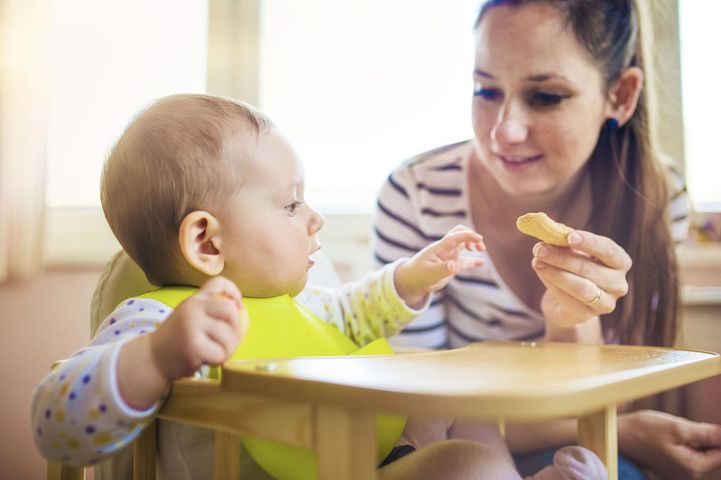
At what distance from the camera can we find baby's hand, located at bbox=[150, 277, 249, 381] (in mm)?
554

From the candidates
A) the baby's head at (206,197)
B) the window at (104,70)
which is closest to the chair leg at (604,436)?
the baby's head at (206,197)

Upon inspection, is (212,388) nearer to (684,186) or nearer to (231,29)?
(684,186)

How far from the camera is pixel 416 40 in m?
1.66

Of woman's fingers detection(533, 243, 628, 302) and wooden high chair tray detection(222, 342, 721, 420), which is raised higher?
woman's fingers detection(533, 243, 628, 302)

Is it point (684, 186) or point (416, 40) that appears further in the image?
point (416, 40)

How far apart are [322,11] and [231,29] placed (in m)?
0.24

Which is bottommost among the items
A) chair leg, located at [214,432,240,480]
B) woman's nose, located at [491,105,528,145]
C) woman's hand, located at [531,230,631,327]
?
chair leg, located at [214,432,240,480]

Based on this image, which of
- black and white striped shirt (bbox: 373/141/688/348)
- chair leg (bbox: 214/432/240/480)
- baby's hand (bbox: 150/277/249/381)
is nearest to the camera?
baby's hand (bbox: 150/277/249/381)

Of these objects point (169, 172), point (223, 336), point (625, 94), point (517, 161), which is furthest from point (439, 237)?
point (223, 336)

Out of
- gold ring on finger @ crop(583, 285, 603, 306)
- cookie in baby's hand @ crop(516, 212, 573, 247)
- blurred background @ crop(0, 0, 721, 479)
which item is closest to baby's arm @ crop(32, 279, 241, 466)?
cookie in baby's hand @ crop(516, 212, 573, 247)

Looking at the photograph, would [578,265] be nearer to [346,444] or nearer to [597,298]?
[597,298]

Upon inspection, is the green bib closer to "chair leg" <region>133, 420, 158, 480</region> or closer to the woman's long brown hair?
"chair leg" <region>133, 420, 158, 480</region>

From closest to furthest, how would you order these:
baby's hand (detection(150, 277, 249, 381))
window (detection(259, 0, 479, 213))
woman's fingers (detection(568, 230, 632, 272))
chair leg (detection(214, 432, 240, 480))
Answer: baby's hand (detection(150, 277, 249, 381))
chair leg (detection(214, 432, 240, 480))
woman's fingers (detection(568, 230, 632, 272))
window (detection(259, 0, 479, 213))

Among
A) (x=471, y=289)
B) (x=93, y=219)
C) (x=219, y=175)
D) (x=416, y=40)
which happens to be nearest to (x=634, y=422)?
(x=471, y=289)
